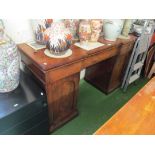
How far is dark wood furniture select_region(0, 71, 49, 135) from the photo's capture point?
37.2 inches

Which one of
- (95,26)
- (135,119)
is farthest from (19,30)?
(135,119)

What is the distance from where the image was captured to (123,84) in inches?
89.3

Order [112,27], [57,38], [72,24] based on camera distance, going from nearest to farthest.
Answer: [57,38] → [72,24] → [112,27]

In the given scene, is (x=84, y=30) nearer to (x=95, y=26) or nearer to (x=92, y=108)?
(x=95, y=26)

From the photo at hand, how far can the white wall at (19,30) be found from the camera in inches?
48.8

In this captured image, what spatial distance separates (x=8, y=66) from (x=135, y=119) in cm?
87

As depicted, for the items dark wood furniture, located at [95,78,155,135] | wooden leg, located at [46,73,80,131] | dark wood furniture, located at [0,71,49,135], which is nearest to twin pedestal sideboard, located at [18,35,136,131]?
wooden leg, located at [46,73,80,131]

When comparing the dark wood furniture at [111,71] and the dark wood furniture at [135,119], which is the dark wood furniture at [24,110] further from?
the dark wood furniture at [111,71]

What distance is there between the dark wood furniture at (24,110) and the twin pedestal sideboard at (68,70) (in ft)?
0.37

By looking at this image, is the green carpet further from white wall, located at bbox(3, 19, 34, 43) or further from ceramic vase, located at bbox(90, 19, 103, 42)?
white wall, located at bbox(3, 19, 34, 43)

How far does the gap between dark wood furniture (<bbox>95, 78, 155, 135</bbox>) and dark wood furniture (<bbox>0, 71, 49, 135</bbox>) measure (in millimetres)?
530

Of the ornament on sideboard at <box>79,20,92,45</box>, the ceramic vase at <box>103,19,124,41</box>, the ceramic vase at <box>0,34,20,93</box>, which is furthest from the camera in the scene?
the ceramic vase at <box>103,19,124,41</box>

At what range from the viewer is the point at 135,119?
2.77 feet
